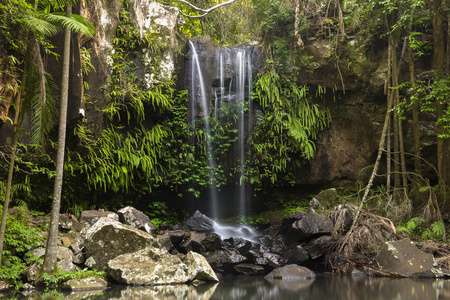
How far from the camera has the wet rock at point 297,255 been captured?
8047 mm

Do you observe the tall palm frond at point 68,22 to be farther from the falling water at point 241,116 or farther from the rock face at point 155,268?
the falling water at point 241,116

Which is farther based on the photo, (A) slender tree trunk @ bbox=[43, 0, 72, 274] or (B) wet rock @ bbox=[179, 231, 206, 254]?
(B) wet rock @ bbox=[179, 231, 206, 254]

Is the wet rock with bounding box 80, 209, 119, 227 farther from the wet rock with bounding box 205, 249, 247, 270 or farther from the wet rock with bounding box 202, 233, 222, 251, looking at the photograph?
the wet rock with bounding box 205, 249, 247, 270

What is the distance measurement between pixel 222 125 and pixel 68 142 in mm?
4540

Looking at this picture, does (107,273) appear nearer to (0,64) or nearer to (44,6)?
(0,64)

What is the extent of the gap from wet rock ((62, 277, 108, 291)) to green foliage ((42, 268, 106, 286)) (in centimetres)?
12

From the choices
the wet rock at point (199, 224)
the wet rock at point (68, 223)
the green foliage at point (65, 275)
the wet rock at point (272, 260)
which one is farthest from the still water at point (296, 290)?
the wet rock at point (199, 224)

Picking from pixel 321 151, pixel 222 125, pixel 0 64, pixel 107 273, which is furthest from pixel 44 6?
pixel 321 151

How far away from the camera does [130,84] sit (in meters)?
10.3

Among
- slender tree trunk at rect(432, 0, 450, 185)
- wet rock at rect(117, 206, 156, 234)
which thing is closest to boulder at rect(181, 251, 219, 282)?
wet rock at rect(117, 206, 156, 234)

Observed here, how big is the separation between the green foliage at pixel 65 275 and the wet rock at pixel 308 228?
4.40 metres

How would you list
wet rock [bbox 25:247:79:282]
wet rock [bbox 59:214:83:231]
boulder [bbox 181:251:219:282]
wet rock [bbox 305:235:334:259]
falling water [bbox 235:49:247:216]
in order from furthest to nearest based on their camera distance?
falling water [bbox 235:49:247:216], wet rock [bbox 305:235:334:259], wet rock [bbox 59:214:83:231], boulder [bbox 181:251:219:282], wet rock [bbox 25:247:79:282]

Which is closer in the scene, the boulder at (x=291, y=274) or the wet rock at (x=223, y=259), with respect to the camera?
the boulder at (x=291, y=274)

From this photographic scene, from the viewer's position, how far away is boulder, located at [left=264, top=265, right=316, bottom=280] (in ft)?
22.5
